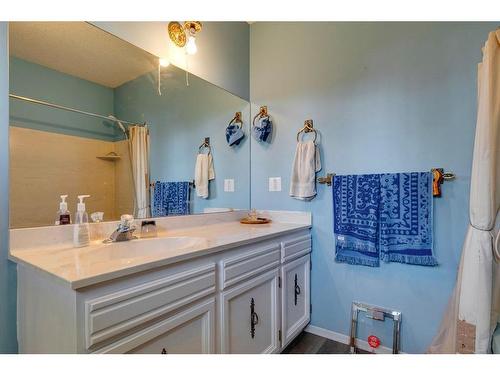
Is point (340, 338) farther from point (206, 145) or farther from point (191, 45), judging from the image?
point (191, 45)

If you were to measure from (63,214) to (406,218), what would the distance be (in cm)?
184

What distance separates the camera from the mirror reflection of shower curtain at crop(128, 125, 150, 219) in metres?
1.46

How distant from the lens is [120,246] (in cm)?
116

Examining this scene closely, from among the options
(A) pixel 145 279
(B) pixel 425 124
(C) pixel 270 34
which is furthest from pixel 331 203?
(C) pixel 270 34

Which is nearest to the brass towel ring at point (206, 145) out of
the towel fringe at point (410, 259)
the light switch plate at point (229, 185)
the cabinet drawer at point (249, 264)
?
the light switch plate at point (229, 185)

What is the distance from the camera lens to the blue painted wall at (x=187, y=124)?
1.53 meters

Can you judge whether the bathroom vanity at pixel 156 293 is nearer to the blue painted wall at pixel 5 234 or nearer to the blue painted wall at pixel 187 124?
the blue painted wall at pixel 5 234

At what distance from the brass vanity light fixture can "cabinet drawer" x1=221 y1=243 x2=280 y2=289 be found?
1370mm

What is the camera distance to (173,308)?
0.93 meters

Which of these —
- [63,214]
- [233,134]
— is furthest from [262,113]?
[63,214]

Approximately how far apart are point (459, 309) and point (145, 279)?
1.38 meters
